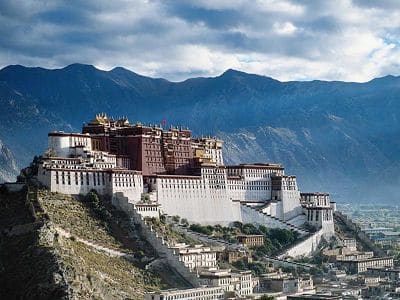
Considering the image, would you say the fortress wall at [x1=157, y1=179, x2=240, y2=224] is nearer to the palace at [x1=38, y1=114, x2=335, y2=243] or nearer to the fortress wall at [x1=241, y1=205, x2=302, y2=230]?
the palace at [x1=38, y1=114, x2=335, y2=243]

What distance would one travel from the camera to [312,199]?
152750 mm

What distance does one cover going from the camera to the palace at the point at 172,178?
112125 mm

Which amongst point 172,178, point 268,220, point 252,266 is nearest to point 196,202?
point 172,178

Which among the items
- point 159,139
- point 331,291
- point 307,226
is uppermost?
point 159,139

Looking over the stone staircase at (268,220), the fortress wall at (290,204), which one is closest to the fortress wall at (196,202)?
the stone staircase at (268,220)

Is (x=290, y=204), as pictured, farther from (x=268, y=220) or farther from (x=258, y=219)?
(x=258, y=219)

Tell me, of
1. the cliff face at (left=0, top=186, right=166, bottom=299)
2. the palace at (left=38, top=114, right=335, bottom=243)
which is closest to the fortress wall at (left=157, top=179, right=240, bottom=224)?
Answer: the palace at (left=38, top=114, right=335, bottom=243)

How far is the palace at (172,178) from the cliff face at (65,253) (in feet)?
14.3

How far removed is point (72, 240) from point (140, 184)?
1977 cm

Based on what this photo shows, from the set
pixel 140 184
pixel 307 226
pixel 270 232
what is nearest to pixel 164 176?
pixel 140 184

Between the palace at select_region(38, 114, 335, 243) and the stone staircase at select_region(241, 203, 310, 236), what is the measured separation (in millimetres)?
137

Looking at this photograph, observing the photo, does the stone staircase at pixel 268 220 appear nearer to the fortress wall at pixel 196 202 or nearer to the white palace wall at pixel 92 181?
the fortress wall at pixel 196 202

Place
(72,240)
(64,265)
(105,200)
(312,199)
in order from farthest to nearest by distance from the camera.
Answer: (312,199) < (105,200) < (72,240) < (64,265)

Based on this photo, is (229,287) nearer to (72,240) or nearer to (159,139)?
(72,240)
